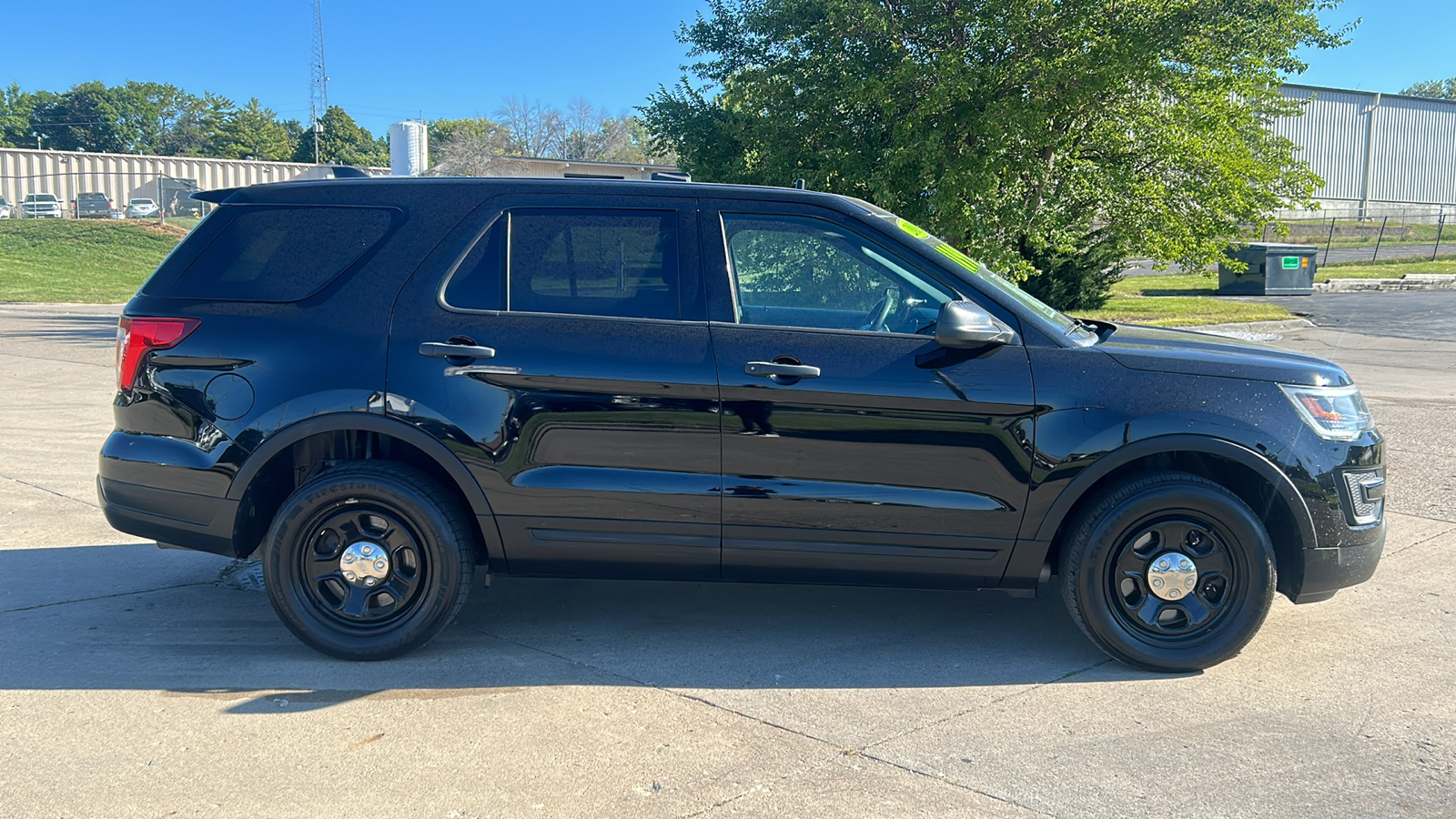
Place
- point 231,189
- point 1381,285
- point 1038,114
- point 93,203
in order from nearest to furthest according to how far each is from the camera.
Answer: point 231,189 → point 1038,114 → point 1381,285 → point 93,203

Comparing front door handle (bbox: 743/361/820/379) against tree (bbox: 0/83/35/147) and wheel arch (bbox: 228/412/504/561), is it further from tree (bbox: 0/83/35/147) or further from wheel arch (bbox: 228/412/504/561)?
tree (bbox: 0/83/35/147)

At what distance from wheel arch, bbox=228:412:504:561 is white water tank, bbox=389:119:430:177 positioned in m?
16.0

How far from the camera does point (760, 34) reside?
16.7 meters

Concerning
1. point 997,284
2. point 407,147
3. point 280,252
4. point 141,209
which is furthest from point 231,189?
point 141,209

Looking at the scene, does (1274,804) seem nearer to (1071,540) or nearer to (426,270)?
(1071,540)

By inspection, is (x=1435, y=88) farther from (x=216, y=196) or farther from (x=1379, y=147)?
(x=216, y=196)

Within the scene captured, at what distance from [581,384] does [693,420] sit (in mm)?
455

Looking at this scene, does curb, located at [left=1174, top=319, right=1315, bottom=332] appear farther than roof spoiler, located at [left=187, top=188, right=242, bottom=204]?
Yes

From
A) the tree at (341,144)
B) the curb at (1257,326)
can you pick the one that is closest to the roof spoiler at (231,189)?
the curb at (1257,326)

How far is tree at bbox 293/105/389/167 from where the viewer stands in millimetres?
98125

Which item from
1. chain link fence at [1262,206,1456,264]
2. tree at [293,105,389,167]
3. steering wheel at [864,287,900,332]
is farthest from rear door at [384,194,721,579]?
tree at [293,105,389,167]

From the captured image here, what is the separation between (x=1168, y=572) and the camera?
13.9 feet

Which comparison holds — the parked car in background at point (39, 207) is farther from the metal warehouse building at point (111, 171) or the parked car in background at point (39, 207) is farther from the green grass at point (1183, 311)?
the green grass at point (1183, 311)

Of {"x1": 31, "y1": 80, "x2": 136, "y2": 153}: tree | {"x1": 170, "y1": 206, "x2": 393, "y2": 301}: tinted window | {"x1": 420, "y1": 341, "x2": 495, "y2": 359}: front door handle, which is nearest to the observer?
{"x1": 420, "y1": 341, "x2": 495, "y2": 359}: front door handle
